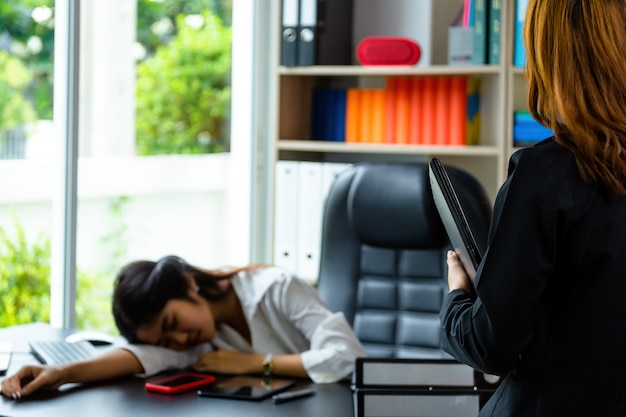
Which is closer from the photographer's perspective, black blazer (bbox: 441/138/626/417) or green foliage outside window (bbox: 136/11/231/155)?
black blazer (bbox: 441/138/626/417)

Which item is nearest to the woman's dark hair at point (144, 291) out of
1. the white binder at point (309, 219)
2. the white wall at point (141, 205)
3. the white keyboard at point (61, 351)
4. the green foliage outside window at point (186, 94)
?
the white keyboard at point (61, 351)

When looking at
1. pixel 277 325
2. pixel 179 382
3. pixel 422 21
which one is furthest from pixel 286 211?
pixel 179 382

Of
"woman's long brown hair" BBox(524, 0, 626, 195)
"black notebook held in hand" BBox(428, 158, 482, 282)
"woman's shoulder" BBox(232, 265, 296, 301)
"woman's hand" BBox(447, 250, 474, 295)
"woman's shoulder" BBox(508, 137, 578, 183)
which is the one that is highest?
"woman's long brown hair" BBox(524, 0, 626, 195)

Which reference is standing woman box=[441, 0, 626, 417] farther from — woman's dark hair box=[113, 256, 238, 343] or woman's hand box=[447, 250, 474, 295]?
woman's dark hair box=[113, 256, 238, 343]

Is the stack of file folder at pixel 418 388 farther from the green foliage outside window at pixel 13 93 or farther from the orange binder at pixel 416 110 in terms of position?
the green foliage outside window at pixel 13 93

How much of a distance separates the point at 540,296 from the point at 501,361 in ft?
0.33

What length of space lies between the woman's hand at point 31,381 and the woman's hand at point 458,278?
93cm

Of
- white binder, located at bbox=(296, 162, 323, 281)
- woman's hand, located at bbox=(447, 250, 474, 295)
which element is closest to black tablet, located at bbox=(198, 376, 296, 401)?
woman's hand, located at bbox=(447, 250, 474, 295)

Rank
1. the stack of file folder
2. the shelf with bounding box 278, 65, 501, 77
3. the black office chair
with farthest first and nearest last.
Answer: the shelf with bounding box 278, 65, 501, 77 → the black office chair → the stack of file folder

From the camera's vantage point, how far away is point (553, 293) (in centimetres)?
125

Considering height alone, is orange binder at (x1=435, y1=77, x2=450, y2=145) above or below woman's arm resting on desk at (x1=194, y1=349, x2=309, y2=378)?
above

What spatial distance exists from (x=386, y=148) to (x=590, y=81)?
2323 mm

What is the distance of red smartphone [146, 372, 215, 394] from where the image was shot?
1.94m

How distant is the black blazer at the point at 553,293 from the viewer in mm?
1191
